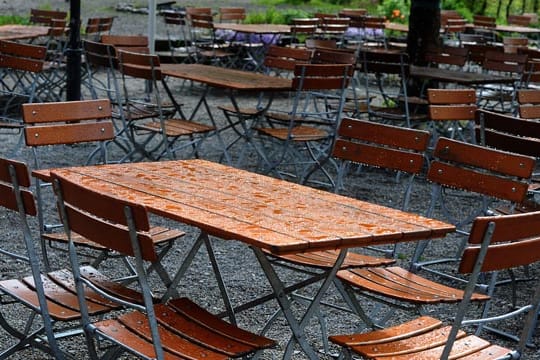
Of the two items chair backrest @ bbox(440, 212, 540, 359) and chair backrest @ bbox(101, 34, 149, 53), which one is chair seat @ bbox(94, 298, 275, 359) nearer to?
chair backrest @ bbox(440, 212, 540, 359)

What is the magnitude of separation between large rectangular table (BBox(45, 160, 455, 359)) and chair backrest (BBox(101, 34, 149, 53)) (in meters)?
5.08

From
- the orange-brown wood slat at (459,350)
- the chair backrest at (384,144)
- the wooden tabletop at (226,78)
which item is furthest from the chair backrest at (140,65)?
the orange-brown wood slat at (459,350)

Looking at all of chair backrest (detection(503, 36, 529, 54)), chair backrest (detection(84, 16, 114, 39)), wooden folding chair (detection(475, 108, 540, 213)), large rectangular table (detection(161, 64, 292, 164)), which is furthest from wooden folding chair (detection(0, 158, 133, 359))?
chair backrest (detection(503, 36, 529, 54))

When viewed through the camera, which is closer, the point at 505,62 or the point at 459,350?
the point at 459,350

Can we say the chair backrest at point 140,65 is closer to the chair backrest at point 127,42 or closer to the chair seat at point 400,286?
the chair backrest at point 127,42

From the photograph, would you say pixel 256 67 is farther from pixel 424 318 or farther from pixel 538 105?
pixel 424 318

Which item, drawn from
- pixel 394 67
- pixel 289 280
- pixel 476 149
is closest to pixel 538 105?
pixel 394 67

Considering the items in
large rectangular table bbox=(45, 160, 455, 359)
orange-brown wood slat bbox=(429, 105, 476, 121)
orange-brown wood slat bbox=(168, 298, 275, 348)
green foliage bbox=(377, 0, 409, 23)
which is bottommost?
green foliage bbox=(377, 0, 409, 23)

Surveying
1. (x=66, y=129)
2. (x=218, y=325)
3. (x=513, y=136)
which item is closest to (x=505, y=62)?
(x=513, y=136)

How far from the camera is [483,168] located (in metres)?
4.63

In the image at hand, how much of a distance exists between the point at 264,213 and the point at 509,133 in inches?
98.7

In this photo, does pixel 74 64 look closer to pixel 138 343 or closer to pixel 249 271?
pixel 249 271

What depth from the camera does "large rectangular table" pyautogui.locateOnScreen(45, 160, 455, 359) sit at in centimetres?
351

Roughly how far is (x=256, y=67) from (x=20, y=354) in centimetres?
943
